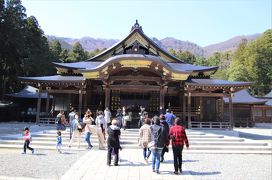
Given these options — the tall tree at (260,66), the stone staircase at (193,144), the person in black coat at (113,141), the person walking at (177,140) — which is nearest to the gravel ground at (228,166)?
the person walking at (177,140)

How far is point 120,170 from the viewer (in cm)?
848

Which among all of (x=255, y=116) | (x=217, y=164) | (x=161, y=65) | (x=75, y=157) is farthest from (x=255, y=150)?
(x=255, y=116)

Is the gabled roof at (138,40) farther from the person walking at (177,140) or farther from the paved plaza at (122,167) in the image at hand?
the person walking at (177,140)

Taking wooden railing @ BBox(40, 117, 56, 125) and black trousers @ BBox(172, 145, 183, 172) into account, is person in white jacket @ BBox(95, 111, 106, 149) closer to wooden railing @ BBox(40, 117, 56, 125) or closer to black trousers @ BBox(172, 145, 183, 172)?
black trousers @ BBox(172, 145, 183, 172)

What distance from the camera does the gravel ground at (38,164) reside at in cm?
784

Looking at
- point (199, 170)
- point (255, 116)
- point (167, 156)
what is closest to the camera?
point (199, 170)

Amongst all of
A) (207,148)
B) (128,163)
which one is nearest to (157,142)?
(128,163)

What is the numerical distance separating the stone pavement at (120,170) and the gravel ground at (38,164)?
1.18 ft

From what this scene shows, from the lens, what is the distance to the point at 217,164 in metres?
9.95

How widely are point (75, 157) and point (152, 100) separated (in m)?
11.4

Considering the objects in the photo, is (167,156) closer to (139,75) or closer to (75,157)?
(75,157)

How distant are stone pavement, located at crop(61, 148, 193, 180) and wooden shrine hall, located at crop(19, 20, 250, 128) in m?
8.87

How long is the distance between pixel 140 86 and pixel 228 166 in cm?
1050

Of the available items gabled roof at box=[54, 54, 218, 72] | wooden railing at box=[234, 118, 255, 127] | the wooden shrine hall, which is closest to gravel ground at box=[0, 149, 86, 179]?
gabled roof at box=[54, 54, 218, 72]
